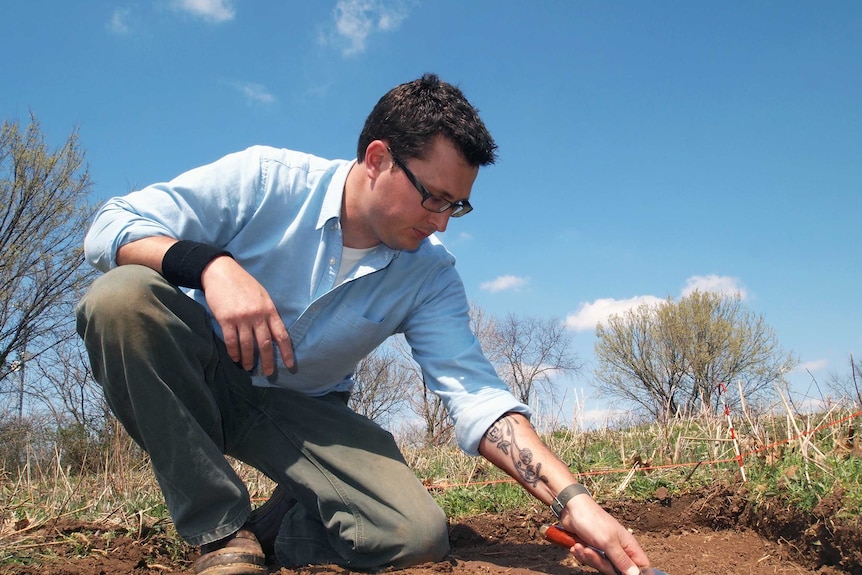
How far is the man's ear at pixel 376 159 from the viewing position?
2447mm

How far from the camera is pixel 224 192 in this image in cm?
240

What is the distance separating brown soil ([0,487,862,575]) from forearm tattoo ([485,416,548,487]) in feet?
1.16

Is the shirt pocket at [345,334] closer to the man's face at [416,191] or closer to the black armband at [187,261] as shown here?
the man's face at [416,191]

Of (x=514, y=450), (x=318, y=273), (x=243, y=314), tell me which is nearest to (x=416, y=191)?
(x=318, y=273)

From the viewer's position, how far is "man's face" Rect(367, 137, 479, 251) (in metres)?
2.34

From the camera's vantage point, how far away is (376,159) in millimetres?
2480

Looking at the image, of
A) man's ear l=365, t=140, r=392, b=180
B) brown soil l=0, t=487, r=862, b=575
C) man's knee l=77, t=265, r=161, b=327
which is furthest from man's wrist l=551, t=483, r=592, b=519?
man's knee l=77, t=265, r=161, b=327

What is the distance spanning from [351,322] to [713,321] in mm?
27953

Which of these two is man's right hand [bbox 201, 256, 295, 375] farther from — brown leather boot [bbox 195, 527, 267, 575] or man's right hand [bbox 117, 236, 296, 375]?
brown leather boot [bbox 195, 527, 267, 575]

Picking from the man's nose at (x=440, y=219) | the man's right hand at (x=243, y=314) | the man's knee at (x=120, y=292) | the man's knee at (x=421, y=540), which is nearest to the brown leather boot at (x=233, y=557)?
the man's knee at (x=421, y=540)

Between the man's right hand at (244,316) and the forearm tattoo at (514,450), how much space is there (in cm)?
77

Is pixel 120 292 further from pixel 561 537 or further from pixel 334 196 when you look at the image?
pixel 561 537

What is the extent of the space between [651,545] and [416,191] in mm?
1803

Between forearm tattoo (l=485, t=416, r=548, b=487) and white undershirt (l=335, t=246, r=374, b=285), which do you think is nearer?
forearm tattoo (l=485, t=416, r=548, b=487)
